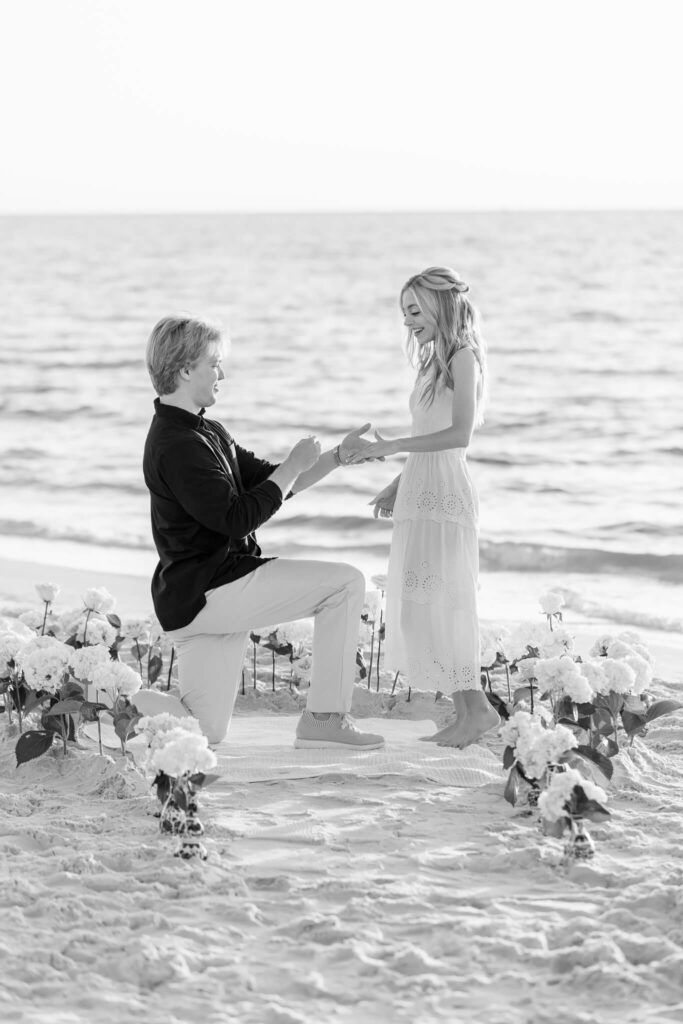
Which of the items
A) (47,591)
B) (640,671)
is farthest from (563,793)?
(47,591)

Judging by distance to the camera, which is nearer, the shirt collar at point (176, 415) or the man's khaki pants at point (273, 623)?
the shirt collar at point (176, 415)

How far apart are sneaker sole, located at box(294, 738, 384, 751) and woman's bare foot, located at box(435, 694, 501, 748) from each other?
0.28 m

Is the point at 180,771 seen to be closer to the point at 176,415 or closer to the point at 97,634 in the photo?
the point at 176,415

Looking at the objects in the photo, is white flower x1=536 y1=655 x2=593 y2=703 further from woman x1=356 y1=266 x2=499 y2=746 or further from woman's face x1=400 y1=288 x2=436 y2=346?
woman's face x1=400 y1=288 x2=436 y2=346

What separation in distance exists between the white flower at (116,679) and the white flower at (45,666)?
0.63 feet

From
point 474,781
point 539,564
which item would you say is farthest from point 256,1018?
point 539,564

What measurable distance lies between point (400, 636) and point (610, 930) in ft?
6.42

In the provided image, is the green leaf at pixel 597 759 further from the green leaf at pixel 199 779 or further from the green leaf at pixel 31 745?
the green leaf at pixel 31 745

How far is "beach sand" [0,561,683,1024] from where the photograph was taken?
9.26 feet

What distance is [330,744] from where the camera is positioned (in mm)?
4684

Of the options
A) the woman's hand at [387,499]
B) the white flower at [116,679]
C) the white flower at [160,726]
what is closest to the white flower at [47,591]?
the white flower at [116,679]

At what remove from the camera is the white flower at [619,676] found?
426 centimetres

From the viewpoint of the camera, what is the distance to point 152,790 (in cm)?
377

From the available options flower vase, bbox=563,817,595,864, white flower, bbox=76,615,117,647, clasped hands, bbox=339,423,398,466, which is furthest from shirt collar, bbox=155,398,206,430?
flower vase, bbox=563,817,595,864
